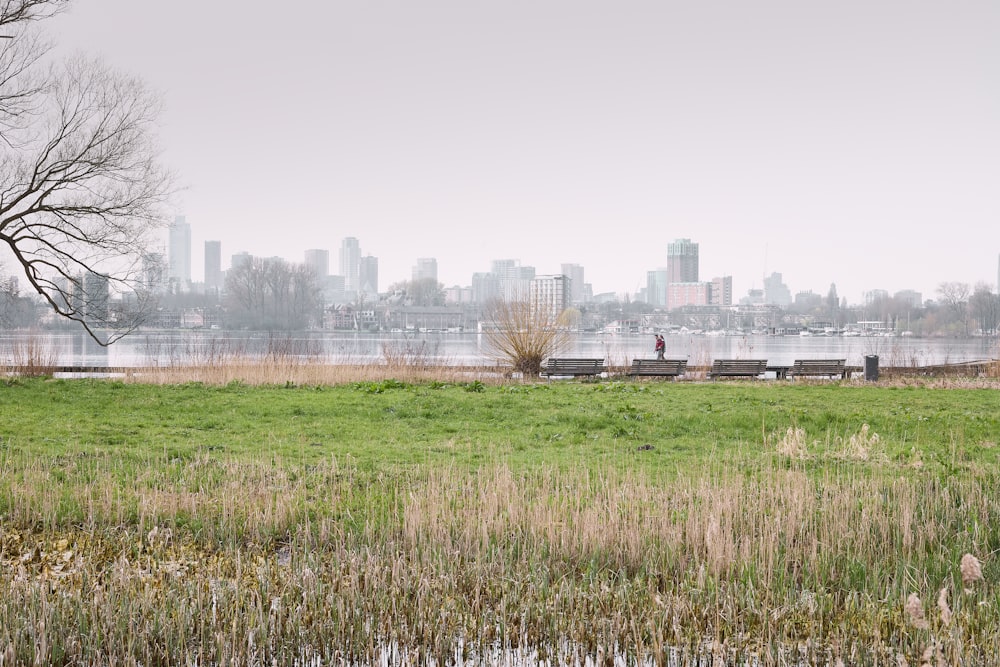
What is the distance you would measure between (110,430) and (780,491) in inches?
416

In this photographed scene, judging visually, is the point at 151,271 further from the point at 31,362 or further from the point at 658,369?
the point at 658,369

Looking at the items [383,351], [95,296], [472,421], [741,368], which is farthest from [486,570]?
[741,368]

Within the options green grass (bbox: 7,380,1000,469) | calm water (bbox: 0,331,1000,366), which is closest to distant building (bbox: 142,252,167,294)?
calm water (bbox: 0,331,1000,366)

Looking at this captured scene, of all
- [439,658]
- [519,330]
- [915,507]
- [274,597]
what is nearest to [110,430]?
[274,597]

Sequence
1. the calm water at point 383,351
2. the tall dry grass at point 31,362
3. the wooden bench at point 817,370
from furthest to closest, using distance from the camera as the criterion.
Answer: the calm water at point 383,351 → the wooden bench at point 817,370 → the tall dry grass at point 31,362

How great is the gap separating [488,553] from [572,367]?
19.2 m

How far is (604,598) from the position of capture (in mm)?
5633

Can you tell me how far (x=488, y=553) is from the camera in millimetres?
6578

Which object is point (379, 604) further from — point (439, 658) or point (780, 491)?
point (780, 491)

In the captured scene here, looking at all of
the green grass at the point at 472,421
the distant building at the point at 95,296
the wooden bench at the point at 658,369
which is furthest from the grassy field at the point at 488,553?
the wooden bench at the point at 658,369

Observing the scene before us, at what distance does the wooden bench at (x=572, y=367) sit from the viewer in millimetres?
25297

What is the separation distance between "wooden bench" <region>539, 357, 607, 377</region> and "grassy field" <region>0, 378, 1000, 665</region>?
13.4 metres

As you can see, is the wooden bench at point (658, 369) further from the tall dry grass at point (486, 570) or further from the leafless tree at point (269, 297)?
the leafless tree at point (269, 297)

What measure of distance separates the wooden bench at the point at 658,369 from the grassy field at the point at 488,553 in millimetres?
13201
